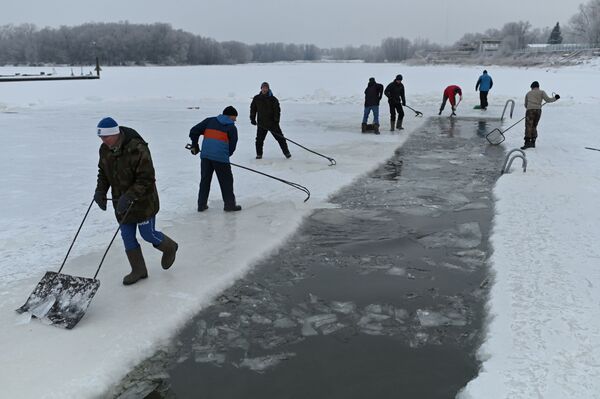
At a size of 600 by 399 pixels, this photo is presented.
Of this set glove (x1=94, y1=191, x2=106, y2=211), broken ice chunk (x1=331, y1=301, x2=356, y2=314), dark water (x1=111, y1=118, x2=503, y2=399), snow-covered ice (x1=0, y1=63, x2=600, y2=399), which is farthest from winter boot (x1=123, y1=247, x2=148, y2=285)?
broken ice chunk (x1=331, y1=301, x2=356, y2=314)

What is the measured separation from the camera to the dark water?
3.61 metres

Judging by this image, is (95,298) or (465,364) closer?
(465,364)

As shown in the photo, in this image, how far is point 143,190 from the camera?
4.49m

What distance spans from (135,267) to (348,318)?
83.5 inches

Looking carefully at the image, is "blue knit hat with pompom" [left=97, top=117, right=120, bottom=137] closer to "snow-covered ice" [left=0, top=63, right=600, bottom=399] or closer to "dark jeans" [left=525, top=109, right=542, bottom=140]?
"snow-covered ice" [left=0, top=63, right=600, bottom=399]

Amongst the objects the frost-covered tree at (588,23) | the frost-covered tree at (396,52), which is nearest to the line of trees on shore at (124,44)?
the frost-covered tree at (588,23)

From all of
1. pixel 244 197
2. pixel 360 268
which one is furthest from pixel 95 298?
pixel 244 197

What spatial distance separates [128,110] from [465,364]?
23.0 metres

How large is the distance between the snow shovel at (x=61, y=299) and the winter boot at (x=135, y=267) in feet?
1.75

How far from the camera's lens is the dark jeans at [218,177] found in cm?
720

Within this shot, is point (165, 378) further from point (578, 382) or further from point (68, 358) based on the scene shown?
point (578, 382)

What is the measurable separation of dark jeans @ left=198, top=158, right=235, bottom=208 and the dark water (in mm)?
1287

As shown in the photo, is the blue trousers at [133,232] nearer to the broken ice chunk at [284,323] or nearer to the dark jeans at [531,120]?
the broken ice chunk at [284,323]

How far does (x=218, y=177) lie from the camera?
24.0 ft
